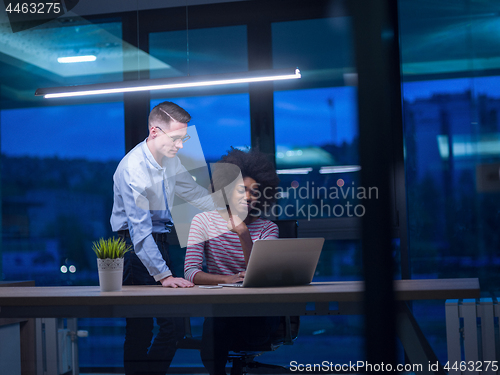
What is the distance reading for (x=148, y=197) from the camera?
2479 millimetres

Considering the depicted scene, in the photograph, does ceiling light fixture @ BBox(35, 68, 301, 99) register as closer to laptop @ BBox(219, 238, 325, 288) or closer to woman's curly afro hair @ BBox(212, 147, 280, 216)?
woman's curly afro hair @ BBox(212, 147, 280, 216)

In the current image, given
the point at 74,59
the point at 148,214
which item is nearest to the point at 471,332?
the point at 148,214

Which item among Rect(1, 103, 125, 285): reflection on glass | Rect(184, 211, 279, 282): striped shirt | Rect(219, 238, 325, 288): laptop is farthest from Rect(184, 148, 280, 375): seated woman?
Rect(1, 103, 125, 285): reflection on glass

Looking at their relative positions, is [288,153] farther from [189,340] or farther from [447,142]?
[189,340]

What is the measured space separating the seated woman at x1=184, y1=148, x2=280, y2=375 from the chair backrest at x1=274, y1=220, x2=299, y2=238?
0.09 metres

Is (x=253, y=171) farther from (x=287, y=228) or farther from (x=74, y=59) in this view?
(x=74, y=59)

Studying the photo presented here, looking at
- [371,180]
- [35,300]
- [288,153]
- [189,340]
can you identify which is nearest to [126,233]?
[189,340]

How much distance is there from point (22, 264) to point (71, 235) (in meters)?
0.52

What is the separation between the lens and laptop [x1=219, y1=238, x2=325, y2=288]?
64.6 inches

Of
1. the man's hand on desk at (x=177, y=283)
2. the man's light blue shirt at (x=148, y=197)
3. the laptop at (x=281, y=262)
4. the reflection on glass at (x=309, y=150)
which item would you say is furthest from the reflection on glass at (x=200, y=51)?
the laptop at (x=281, y=262)

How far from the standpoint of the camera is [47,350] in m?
3.07

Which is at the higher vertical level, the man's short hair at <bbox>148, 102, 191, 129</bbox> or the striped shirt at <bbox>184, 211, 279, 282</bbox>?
the man's short hair at <bbox>148, 102, 191, 129</bbox>

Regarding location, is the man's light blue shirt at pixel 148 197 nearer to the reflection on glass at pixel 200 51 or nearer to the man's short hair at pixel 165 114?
the man's short hair at pixel 165 114

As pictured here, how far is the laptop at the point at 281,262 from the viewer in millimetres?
1642
